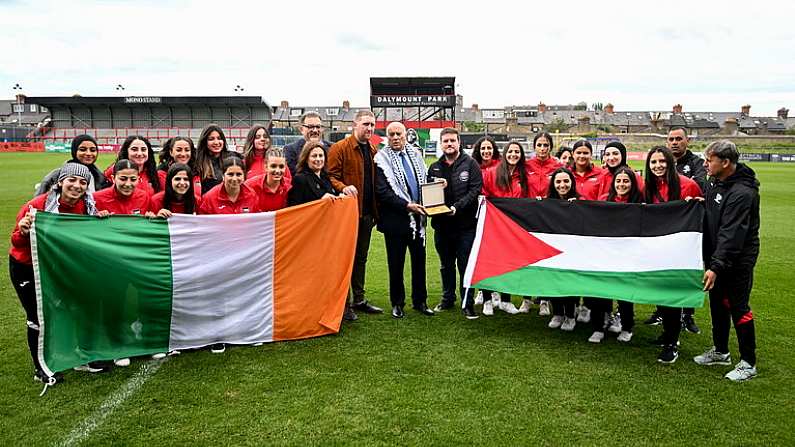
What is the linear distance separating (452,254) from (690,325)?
255cm

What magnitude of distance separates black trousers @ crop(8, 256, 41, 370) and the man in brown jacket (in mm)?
2760

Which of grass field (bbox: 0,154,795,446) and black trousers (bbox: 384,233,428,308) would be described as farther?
black trousers (bbox: 384,233,428,308)

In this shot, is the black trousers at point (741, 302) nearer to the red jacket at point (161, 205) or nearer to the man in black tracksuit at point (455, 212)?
the man in black tracksuit at point (455, 212)

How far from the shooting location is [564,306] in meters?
6.19

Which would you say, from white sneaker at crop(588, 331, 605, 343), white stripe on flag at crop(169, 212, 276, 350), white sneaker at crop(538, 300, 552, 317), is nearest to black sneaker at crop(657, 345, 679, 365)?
white sneaker at crop(588, 331, 605, 343)

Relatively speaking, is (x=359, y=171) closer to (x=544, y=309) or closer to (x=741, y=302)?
(x=544, y=309)

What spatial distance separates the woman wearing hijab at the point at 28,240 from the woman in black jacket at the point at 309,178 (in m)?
1.83

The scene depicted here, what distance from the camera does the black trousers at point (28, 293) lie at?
453 centimetres

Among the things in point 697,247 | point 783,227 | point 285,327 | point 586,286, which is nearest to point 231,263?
point 285,327

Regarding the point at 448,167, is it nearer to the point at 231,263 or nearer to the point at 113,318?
the point at 231,263

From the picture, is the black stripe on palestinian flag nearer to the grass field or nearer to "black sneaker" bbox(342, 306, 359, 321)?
the grass field

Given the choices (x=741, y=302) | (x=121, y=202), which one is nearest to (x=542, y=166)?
(x=741, y=302)

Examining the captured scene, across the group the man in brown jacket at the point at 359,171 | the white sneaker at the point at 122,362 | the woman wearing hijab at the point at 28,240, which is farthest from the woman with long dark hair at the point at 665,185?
the woman wearing hijab at the point at 28,240

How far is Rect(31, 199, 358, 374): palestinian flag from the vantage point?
4.52 metres
